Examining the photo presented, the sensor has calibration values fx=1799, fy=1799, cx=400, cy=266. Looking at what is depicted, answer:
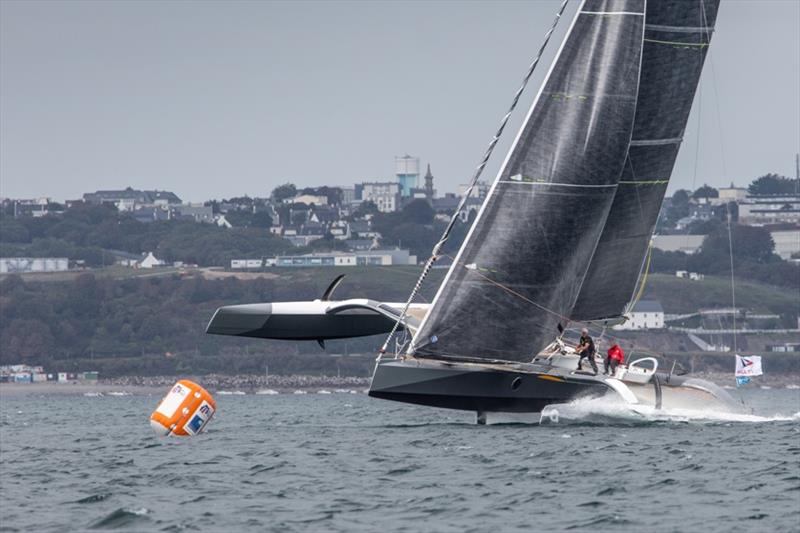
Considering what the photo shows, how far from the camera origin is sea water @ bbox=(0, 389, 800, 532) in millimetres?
19906

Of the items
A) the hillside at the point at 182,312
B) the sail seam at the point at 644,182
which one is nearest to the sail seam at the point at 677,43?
the sail seam at the point at 644,182

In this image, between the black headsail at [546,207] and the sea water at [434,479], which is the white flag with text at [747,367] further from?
the black headsail at [546,207]

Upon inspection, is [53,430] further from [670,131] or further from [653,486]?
[653,486]

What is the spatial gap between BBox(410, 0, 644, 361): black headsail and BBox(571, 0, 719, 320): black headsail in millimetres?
1714

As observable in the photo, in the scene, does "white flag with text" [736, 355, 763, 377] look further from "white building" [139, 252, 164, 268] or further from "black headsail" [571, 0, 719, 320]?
"white building" [139, 252, 164, 268]

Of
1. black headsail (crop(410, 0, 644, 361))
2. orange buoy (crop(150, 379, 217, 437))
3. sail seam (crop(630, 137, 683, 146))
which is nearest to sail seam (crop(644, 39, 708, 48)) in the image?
black headsail (crop(410, 0, 644, 361))

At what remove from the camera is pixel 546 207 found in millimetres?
31156

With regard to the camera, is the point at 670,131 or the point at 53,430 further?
the point at 53,430

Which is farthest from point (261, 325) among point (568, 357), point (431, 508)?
point (431, 508)

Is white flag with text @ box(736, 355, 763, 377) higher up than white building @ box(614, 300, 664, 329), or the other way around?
white flag with text @ box(736, 355, 763, 377)

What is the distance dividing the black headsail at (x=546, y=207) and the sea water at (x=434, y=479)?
1771mm

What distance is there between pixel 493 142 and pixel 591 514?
1358 centimetres

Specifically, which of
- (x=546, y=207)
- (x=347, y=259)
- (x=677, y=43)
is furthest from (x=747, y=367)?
(x=347, y=259)

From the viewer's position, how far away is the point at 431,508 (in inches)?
815
